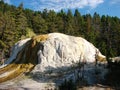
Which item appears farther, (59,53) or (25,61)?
(25,61)

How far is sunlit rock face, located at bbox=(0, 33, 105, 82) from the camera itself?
97.1ft

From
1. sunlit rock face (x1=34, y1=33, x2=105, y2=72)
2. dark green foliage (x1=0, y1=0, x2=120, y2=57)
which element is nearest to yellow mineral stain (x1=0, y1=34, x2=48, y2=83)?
sunlit rock face (x1=34, y1=33, x2=105, y2=72)

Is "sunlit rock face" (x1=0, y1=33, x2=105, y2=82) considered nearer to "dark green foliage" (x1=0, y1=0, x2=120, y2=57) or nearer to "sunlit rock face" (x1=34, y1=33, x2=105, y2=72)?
"sunlit rock face" (x1=34, y1=33, x2=105, y2=72)

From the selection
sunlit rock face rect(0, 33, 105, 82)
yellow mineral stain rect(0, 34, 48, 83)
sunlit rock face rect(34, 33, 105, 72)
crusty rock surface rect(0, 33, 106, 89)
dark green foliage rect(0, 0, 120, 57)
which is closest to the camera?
crusty rock surface rect(0, 33, 106, 89)

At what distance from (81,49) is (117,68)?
21.6 ft

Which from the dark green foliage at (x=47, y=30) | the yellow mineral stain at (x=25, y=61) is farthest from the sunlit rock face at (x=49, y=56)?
the dark green foliage at (x=47, y=30)

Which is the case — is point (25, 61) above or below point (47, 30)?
below

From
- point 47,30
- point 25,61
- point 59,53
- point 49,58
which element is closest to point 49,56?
point 49,58

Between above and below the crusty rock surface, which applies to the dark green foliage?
above

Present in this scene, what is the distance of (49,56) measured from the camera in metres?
30.5

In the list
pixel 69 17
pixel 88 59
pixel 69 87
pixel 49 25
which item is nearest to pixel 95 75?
pixel 88 59

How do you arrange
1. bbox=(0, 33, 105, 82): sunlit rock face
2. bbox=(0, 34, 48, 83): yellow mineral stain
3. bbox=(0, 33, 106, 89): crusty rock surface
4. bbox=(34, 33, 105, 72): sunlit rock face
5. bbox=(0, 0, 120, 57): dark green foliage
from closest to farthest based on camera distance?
bbox=(0, 33, 106, 89): crusty rock surface → bbox=(0, 34, 48, 83): yellow mineral stain → bbox=(0, 33, 105, 82): sunlit rock face → bbox=(34, 33, 105, 72): sunlit rock face → bbox=(0, 0, 120, 57): dark green foliage

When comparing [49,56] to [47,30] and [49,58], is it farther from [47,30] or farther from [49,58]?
[47,30]

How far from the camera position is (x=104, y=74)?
26.4 m
